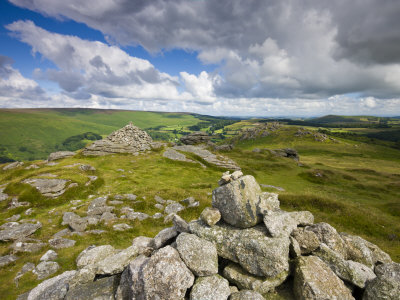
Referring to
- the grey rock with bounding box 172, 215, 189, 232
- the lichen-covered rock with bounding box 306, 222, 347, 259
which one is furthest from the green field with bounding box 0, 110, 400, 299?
the lichen-covered rock with bounding box 306, 222, 347, 259

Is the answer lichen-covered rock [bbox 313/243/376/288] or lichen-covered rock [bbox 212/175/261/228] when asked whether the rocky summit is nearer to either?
lichen-covered rock [bbox 212/175/261/228]

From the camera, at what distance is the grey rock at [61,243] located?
1973cm

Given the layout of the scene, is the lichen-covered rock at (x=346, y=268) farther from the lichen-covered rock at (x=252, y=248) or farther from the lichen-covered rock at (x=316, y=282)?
the lichen-covered rock at (x=252, y=248)

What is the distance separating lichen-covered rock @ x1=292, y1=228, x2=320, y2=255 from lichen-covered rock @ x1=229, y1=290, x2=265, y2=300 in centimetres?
429

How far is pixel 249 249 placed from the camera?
34.8ft

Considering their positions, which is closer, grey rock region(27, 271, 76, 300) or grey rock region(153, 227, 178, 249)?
grey rock region(27, 271, 76, 300)

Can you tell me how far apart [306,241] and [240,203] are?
187 inches

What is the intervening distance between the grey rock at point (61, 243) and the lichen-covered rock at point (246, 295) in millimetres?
19090

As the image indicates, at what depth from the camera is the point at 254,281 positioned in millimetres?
10055

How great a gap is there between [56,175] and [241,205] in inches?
1681

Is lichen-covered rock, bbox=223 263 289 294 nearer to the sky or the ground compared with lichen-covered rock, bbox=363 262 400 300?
nearer to the ground

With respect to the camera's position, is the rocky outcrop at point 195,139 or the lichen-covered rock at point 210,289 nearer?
the lichen-covered rock at point 210,289

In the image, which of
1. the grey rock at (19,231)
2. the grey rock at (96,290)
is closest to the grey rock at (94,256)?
the grey rock at (96,290)

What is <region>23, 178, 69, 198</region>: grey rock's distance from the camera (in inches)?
1312
